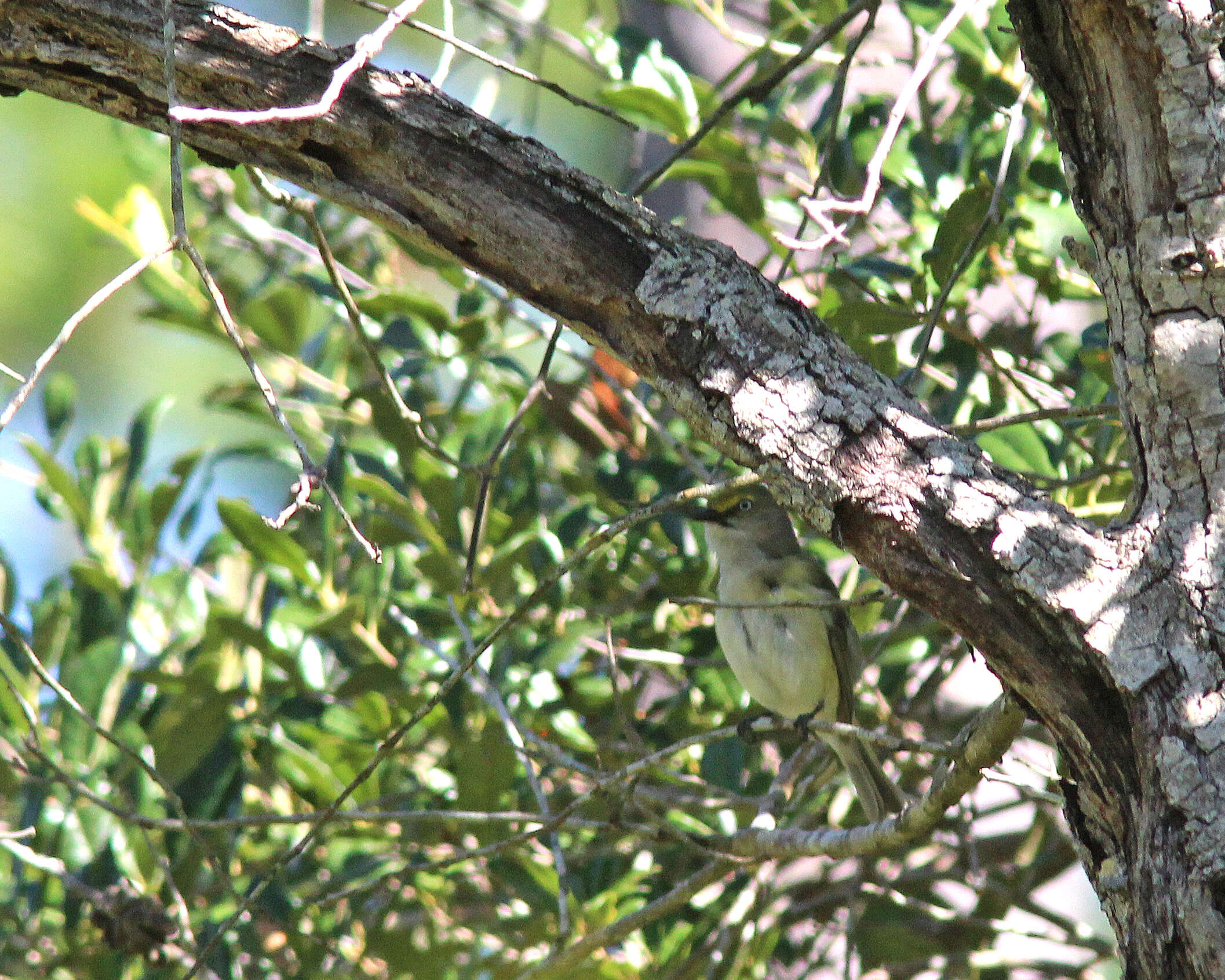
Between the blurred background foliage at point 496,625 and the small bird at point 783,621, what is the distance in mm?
150

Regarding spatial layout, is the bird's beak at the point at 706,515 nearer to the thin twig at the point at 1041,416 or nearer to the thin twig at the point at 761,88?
the thin twig at the point at 761,88

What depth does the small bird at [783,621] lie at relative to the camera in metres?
4.06

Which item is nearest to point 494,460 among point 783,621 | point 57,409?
point 783,621

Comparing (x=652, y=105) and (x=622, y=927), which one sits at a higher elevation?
(x=652, y=105)

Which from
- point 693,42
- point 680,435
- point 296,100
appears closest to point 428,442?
point 296,100

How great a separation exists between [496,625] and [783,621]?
1595 mm

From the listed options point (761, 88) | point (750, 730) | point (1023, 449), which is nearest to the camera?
point (761, 88)

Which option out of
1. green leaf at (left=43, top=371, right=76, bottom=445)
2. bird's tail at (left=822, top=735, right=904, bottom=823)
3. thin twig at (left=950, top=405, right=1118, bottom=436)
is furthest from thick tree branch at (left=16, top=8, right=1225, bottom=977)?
green leaf at (left=43, top=371, right=76, bottom=445)

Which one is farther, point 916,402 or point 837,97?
point 837,97

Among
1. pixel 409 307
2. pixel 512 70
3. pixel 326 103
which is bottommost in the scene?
pixel 326 103

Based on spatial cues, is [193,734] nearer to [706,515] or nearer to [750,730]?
[750,730]

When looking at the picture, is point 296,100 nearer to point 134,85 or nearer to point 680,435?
point 134,85

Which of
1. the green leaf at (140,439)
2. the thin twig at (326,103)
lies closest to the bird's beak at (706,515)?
the green leaf at (140,439)

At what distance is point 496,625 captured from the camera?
322cm
